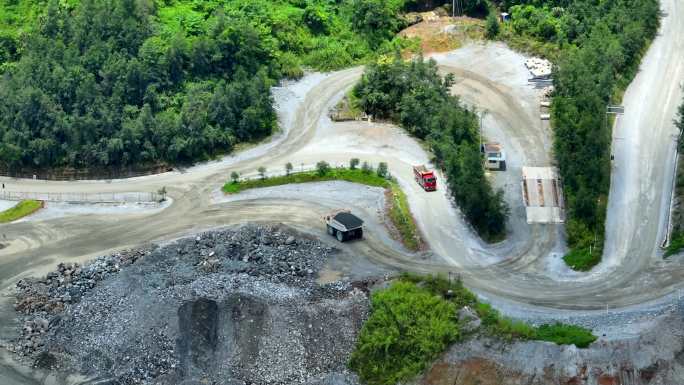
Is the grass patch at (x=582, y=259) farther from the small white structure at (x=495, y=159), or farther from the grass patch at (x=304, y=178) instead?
the grass patch at (x=304, y=178)

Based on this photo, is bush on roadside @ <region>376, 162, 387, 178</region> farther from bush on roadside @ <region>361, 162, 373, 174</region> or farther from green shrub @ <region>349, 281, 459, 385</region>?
green shrub @ <region>349, 281, 459, 385</region>

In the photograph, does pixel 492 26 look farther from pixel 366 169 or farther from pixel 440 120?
pixel 366 169

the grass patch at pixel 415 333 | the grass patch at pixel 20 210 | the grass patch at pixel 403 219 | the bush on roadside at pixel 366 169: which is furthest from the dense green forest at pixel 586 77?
the grass patch at pixel 20 210

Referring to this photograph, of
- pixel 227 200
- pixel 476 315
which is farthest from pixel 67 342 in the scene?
pixel 476 315

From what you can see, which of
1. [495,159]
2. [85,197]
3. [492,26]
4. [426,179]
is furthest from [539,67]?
[85,197]

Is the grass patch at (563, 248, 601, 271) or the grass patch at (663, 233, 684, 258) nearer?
the grass patch at (563, 248, 601, 271)

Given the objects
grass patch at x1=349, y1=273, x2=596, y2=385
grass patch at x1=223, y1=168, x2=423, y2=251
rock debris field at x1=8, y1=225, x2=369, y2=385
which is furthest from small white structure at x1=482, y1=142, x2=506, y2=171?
grass patch at x1=349, y1=273, x2=596, y2=385
